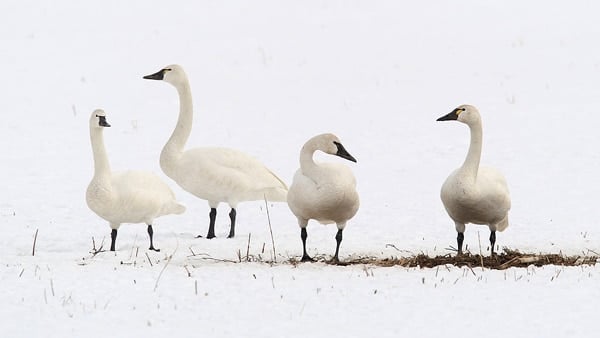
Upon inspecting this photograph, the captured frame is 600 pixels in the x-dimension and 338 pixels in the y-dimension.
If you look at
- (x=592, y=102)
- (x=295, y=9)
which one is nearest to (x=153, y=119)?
(x=592, y=102)

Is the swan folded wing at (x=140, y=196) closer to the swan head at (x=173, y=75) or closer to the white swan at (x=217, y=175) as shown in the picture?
the white swan at (x=217, y=175)

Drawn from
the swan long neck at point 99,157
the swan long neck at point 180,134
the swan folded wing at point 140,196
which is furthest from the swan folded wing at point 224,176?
the swan long neck at point 99,157

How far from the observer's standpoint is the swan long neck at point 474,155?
9469mm

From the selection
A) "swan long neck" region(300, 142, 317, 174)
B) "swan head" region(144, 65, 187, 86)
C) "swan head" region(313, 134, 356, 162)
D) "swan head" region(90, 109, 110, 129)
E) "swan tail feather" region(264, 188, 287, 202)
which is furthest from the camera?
"swan head" region(144, 65, 187, 86)

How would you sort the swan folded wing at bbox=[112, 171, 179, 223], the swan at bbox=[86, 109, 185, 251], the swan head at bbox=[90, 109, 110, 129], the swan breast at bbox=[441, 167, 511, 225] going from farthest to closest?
1. the swan head at bbox=[90, 109, 110, 129]
2. the swan folded wing at bbox=[112, 171, 179, 223]
3. the swan at bbox=[86, 109, 185, 251]
4. the swan breast at bbox=[441, 167, 511, 225]

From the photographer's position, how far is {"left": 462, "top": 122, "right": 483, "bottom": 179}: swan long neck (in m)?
9.47

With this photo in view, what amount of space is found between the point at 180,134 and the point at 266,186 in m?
1.17

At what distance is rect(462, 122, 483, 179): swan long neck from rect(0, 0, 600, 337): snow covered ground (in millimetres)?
1184

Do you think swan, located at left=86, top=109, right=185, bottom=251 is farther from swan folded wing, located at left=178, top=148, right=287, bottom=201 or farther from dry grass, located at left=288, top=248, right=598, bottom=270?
dry grass, located at left=288, top=248, right=598, bottom=270

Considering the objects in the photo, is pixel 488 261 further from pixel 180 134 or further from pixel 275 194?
pixel 180 134

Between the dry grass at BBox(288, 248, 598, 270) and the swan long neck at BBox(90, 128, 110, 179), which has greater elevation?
the swan long neck at BBox(90, 128, 110, 179)

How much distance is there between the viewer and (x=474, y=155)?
9641 mm

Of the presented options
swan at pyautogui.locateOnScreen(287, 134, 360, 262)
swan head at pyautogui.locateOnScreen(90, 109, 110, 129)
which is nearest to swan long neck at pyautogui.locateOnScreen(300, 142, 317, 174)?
swan at pyautogui.locateOnScreen(287, 134, 360, 262)

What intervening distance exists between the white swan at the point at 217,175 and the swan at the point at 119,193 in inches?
27.0
